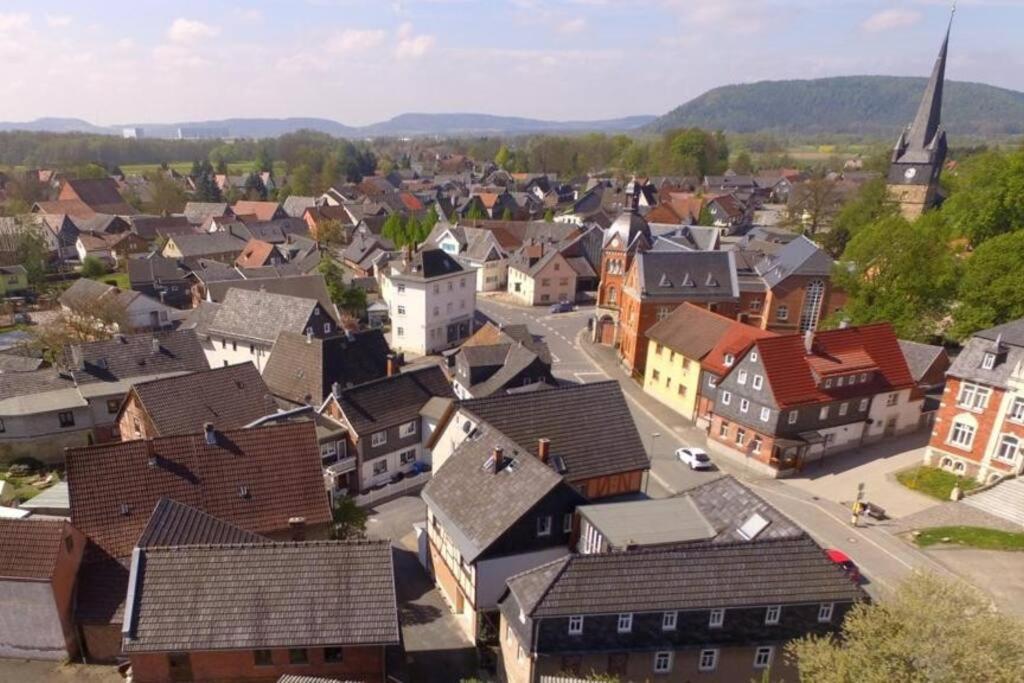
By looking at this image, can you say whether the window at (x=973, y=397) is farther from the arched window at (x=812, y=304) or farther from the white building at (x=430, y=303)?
the white building at (x=430, y=303)

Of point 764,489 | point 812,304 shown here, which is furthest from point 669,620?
point 812,304

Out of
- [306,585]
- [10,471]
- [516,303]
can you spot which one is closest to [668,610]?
[306,585]

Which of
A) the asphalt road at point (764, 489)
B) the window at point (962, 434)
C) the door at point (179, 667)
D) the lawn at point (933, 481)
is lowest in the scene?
the asphalt road at point (764, 489)

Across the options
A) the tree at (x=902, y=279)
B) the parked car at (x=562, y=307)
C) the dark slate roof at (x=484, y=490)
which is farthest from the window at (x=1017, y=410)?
the parked car at (x=562, y=307)

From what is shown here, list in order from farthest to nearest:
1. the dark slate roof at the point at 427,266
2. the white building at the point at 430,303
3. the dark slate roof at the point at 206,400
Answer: the white building at the point at 430,303 < the dark slate roof at the point at 427,266 < the dark slate roof at the point at 206,400

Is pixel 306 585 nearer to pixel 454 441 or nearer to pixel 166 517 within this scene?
pixel 166 517

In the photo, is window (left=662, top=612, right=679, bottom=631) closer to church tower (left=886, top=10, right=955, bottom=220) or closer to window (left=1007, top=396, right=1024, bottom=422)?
window (left=1007, top=396, right=1024, bottom=422)

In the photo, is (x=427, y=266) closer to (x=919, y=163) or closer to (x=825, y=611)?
(x=825, y=611)
